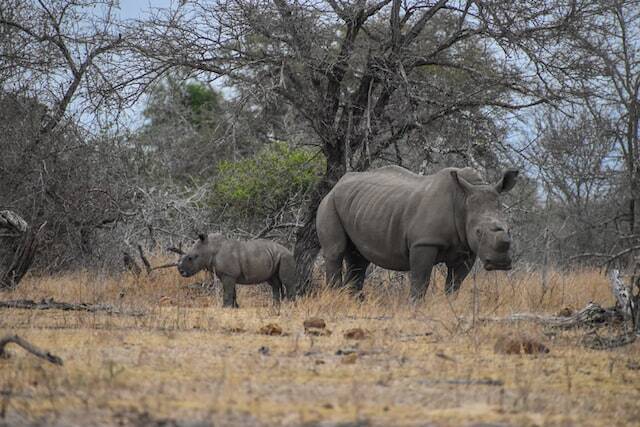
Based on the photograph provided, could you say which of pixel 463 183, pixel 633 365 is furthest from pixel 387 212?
pixel 633 365

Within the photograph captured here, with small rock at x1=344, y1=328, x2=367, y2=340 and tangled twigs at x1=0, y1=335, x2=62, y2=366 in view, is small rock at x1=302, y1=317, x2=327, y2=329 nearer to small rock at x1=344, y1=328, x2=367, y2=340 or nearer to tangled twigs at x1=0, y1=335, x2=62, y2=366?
small rock at x1=344, y1=328, x2=367, y2=340

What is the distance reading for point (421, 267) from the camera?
31.3 ft

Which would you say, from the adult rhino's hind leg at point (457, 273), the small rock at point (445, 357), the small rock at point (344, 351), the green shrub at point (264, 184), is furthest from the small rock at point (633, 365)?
the green shrub at point (264, 184)

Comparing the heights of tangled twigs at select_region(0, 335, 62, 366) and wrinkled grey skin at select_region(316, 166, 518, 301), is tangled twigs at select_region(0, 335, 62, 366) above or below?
below

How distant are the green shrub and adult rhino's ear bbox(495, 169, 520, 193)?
232 inches

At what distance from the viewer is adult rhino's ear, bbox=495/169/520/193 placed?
9.27 meters

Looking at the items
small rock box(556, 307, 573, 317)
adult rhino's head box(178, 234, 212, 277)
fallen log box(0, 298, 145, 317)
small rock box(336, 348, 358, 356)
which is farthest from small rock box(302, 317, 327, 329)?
adult rhino's head box(178, 234, 212, 277)

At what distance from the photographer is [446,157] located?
49.1 feet

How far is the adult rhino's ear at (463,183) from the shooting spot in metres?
9.31

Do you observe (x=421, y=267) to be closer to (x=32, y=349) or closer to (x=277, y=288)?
(x=277, y=288)

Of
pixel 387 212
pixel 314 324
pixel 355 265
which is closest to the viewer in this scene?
pixel 314 324

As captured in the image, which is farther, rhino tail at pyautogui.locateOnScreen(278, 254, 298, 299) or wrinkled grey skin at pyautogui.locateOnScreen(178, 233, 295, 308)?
rhino tail at pyautogui.locateOnScreen(278, 254, 298, 299)

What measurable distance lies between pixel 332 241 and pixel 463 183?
2.26 metres

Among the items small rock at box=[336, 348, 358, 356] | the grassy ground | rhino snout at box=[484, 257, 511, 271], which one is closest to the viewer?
the grassy ground
